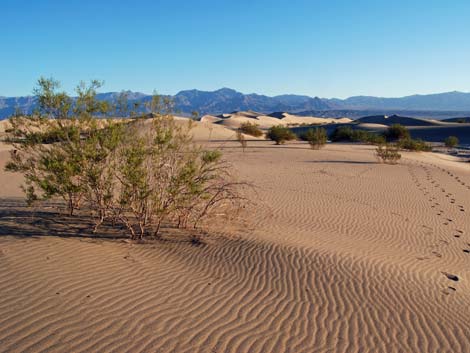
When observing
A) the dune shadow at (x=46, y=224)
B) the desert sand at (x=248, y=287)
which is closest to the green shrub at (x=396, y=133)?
the desert sand at (x=248, y=287)

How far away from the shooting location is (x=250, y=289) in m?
5.26

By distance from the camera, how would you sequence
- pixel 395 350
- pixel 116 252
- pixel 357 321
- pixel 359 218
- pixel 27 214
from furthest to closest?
pixel 359 218
pixel 27 214
pixel 116 252
pixel 357 321
pixel 395 350

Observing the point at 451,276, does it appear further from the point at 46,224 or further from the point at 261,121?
the point at 261,121

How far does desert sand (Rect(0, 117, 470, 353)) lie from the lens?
4.03 m

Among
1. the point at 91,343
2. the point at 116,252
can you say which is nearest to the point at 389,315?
the point at 91,343

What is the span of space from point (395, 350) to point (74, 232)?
209 inches

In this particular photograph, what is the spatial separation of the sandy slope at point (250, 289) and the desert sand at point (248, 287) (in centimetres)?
2

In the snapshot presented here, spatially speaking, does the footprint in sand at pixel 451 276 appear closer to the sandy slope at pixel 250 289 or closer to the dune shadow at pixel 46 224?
the sandy slope at pixel 250 289

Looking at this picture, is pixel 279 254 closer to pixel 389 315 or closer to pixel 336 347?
pixel 389 315

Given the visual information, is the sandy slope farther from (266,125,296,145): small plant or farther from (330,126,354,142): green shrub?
(330,126,354,142): green shrub

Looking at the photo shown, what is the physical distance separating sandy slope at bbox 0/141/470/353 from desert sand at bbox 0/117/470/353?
18 millimetres

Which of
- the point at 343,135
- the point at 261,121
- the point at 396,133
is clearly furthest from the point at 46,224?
the point at 261,121

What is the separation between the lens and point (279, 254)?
6.48m

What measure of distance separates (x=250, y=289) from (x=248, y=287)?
0.07m
